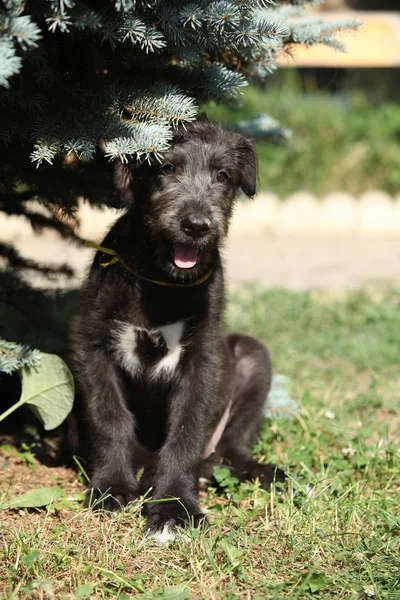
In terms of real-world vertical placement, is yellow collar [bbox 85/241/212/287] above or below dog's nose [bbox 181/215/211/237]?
below

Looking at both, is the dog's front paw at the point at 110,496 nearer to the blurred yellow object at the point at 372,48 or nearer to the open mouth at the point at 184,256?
the open mouth at the point at 184,256

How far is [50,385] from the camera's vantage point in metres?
3.89

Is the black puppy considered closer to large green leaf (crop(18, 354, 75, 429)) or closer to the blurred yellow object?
large green leaf (crop(18, 354, 75, 429))

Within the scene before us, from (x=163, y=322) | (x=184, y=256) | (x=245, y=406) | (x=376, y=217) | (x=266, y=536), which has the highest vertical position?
(x=376, y=217)

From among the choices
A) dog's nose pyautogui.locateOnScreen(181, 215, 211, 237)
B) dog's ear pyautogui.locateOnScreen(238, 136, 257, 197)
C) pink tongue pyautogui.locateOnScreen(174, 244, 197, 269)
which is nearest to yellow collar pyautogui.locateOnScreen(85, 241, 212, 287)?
pink tongue pyautogui.locateOnScreen(174, 244, 197, 269)

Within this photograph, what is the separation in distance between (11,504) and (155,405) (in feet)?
3.25

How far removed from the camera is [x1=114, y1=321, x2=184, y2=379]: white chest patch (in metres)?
3.81

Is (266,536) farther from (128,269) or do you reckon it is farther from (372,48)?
(372,48)

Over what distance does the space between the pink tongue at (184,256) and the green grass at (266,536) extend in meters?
1.10

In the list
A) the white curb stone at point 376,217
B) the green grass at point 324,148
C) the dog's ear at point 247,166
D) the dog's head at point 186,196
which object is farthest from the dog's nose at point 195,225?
the green grass at point 324,148

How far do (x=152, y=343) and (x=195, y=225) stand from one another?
26.4 inches

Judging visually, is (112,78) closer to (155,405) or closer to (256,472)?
(155,405)

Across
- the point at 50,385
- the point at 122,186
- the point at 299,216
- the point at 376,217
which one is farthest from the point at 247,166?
the point at 376,217

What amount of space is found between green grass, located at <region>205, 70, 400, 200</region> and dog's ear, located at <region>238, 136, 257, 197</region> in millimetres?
8218
